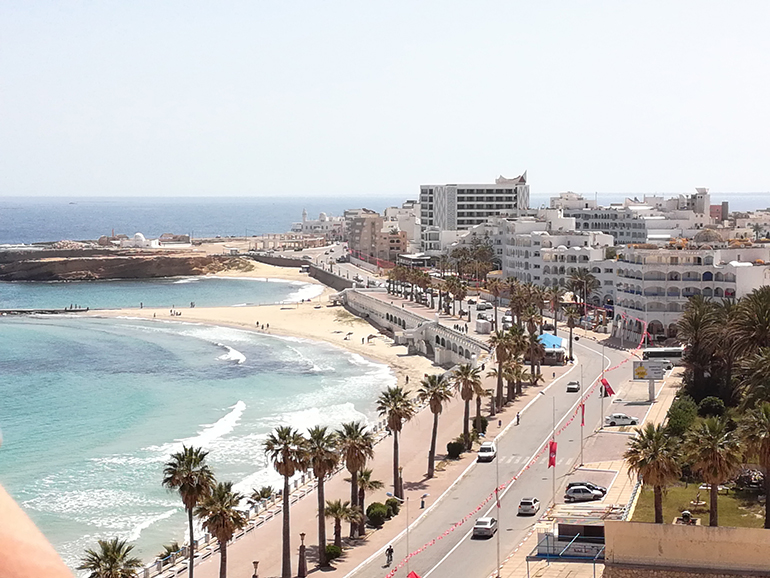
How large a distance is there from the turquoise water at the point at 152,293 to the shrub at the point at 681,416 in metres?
105

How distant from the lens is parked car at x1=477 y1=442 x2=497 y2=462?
5169 cm

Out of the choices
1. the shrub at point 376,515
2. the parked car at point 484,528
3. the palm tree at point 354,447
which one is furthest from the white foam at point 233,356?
the parked car at point 484,528

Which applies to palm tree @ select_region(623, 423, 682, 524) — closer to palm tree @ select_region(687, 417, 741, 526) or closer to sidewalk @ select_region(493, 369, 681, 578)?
palm tree @ select_region(687, 417, 741, 526)

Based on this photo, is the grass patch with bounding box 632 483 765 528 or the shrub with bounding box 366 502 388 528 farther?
the shrub with bounding box 366 502 388 528

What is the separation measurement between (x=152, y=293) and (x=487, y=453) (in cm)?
12881

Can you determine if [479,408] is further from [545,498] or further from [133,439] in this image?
[133,439]

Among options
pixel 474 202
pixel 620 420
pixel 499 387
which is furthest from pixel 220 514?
pixel 474 202

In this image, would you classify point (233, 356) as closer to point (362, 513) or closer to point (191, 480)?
point (362, 513)

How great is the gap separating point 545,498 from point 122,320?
9593cm

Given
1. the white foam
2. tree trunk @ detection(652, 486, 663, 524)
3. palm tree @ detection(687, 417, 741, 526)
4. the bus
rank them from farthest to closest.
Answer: the white foam
the bus
tree trunk @ detection(652, 486, 663, 524)
palm tree @ detection(687, 417, 741, 526)

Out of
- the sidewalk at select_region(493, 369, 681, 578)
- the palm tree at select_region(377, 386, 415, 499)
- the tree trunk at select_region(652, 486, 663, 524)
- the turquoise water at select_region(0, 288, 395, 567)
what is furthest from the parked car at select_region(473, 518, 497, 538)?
the turquoise water at select_region(0, 288, 395, 567)

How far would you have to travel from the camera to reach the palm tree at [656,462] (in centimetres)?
3259

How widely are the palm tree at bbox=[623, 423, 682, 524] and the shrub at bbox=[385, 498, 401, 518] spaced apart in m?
13.9

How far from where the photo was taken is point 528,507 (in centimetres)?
4256
